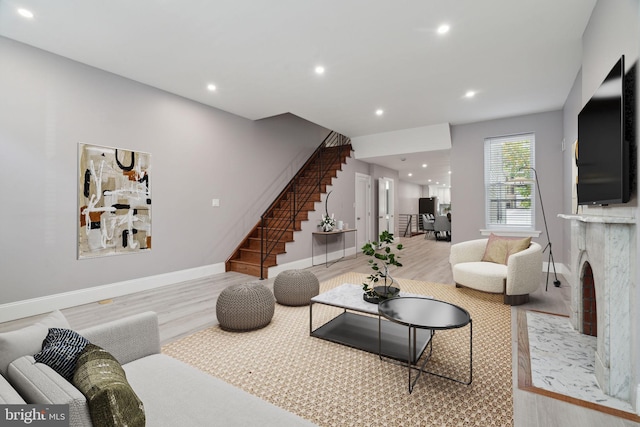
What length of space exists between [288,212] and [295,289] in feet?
10.2

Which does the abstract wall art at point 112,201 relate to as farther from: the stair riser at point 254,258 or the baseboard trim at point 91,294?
the stair riser at point 254,258

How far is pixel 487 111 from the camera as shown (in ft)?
17.8

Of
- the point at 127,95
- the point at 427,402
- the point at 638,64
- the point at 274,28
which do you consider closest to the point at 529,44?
the point at 638,64

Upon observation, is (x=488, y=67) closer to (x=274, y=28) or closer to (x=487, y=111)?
(x=487, y=111)

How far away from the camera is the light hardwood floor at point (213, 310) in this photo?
1.78 m

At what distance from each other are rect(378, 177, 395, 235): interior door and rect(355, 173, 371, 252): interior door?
1.71ft

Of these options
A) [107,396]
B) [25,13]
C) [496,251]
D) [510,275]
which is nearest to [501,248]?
[496,251]

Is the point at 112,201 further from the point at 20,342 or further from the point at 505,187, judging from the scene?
the point at 505,187

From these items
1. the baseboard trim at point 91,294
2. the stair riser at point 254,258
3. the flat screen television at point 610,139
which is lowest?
the baseboard trim at point 91,294

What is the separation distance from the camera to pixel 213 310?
3.52m

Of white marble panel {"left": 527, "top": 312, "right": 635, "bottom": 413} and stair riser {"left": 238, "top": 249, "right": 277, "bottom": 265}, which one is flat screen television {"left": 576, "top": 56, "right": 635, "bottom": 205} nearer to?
white marble panel {"left": 527, "top": 312, "right": 635, "bottom": 413}

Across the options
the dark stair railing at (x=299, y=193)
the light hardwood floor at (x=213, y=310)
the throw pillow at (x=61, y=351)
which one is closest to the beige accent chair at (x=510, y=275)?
the light hardwood floor at (x=213, y=310)

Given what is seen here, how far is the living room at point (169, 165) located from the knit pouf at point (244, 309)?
6.86 ft

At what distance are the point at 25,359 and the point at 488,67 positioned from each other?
190 inches
